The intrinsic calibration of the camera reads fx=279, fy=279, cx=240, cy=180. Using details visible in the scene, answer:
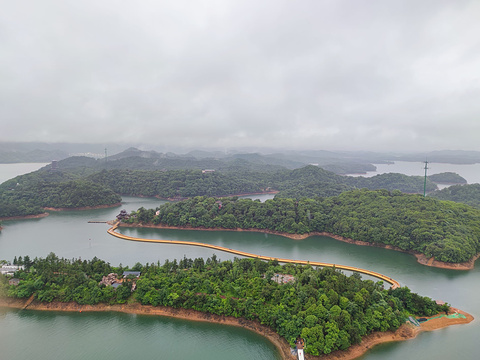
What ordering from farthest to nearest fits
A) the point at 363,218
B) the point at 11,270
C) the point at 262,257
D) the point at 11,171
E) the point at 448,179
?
the point at 11,171
the point at 448,179
the point at 363,218
the point at 262,257
the point at 11,270

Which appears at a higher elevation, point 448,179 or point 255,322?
point 448,179

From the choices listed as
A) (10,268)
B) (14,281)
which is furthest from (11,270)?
(14,281)

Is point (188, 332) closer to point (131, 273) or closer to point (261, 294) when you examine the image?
point (261, 294)

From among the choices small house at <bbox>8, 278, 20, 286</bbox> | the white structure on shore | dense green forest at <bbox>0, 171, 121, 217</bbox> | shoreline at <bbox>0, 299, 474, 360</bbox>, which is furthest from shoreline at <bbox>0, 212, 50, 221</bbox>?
shoreline at <bbox>0, 299, 474, 360</bbox>

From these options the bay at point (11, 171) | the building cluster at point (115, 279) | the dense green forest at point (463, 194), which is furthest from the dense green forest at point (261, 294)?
the bay at point (11, 171)

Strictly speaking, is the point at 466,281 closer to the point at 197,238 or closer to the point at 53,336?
the point at 197,238

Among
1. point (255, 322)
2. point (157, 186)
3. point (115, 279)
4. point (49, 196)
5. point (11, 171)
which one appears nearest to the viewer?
point (255, 322)
